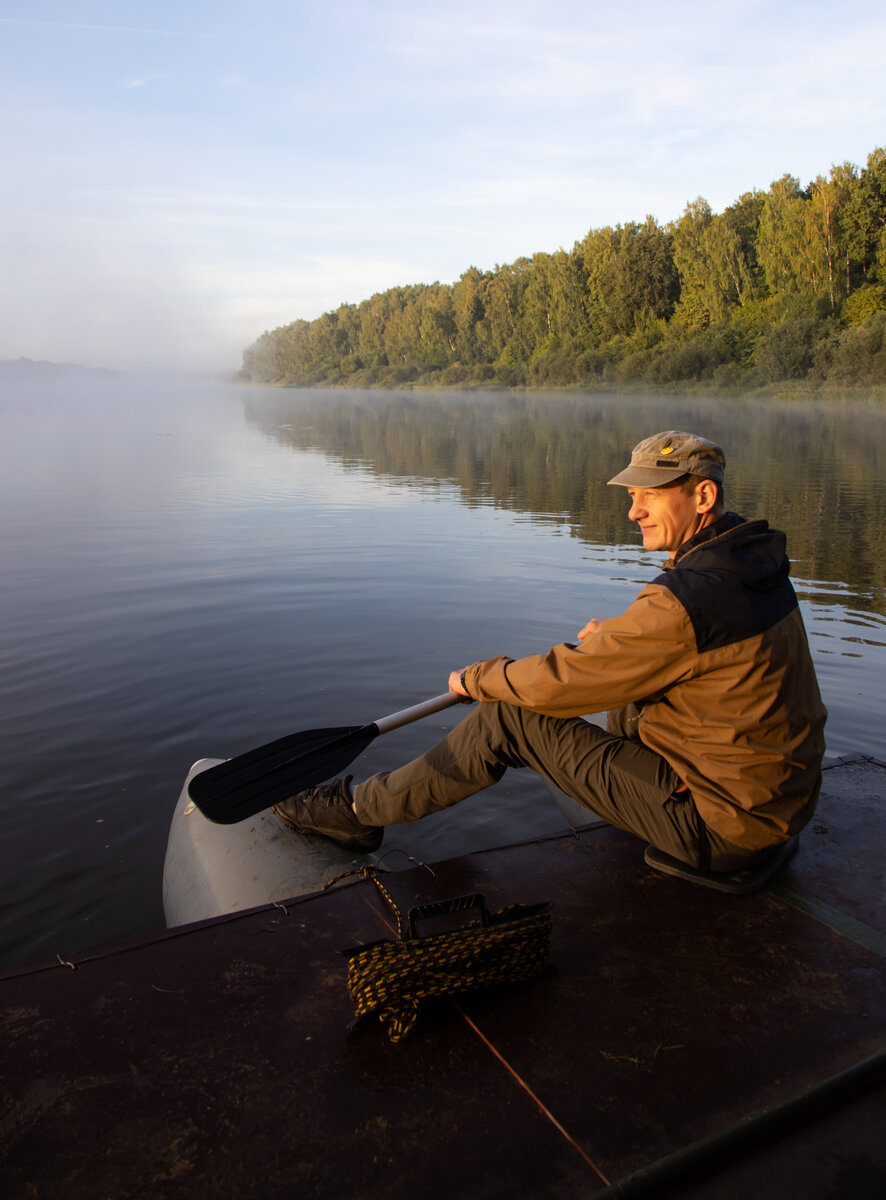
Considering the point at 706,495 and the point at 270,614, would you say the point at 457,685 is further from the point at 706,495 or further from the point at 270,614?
the point at 270,614

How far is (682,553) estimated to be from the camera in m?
2.84

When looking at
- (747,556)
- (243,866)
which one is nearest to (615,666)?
(747,556)

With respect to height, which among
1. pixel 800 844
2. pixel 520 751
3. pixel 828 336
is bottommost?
pixel 800 844

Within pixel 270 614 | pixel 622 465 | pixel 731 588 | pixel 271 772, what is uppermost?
pixel 731 588

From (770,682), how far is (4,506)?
14.3 m

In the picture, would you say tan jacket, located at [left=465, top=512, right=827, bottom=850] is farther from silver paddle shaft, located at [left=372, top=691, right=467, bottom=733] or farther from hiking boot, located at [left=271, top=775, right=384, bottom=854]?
hiking boot, located at [left=271, top=775, right=384, bottom=854]

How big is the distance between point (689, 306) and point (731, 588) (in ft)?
232

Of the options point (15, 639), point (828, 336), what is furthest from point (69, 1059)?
point (828, 336)

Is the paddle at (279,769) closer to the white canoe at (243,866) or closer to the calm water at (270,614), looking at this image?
the white canoe at (243,866)

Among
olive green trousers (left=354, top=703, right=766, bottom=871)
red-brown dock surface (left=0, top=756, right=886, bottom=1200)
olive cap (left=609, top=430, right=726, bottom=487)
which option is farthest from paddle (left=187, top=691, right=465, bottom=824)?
olive cap (left=609, top=430, right=726, bottom=487)

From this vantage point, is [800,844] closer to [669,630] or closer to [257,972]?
[669,630]

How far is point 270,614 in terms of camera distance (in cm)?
834

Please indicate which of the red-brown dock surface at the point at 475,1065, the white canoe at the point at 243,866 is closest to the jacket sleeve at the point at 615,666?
the red-brown dock surface at the point at 475,1065

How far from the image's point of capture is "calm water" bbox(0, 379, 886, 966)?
4.61 m
